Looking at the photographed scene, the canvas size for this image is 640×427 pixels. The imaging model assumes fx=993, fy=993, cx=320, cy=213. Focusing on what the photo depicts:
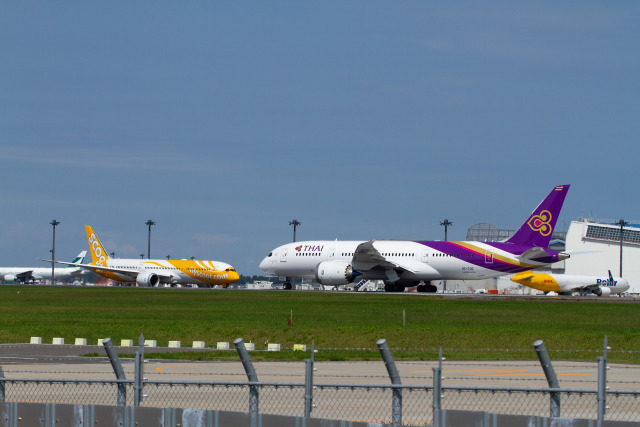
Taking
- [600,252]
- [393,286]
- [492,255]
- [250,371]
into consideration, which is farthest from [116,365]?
[600,252]

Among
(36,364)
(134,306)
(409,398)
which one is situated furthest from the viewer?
(134,306)

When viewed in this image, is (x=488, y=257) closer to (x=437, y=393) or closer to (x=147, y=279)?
(x=147, y=279)

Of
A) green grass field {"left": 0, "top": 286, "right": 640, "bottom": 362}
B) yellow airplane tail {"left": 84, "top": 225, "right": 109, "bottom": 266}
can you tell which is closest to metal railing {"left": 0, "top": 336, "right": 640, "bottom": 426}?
green grass field {"left": 0, "top": 286, "right": 640, "bottom": 362}

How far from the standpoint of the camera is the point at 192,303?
61594mm

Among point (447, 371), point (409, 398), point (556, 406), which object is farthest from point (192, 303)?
point (556, 406)

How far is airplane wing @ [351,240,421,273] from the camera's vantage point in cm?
8031

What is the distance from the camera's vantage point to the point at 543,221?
76.1 metres

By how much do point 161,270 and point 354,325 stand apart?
218 ft

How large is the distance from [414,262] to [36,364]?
5995 centimetres

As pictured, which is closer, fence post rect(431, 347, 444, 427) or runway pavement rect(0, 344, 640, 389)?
fence post rect(431, 347, 444, 427)

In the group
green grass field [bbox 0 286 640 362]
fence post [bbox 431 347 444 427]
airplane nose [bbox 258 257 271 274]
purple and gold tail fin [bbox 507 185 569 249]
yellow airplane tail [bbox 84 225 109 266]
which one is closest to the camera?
fence post [bbox 431 347 444 427]

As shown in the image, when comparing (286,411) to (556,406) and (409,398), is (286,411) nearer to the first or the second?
(409,398)

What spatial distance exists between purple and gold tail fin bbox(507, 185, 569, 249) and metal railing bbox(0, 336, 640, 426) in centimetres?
5841

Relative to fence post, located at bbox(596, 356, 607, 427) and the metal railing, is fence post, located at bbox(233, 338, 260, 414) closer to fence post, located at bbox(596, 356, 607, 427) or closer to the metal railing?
the metal railing
